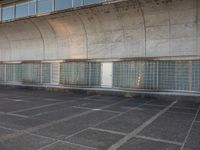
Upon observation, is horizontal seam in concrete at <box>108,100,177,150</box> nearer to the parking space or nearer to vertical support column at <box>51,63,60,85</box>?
the parking space

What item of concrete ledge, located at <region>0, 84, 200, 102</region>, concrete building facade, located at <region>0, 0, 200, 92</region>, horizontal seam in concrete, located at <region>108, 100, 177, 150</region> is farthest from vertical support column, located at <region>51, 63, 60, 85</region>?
horizontal seam in concrete, located at <region>108, 100, 177, 150</region>

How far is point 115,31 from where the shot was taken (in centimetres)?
1512

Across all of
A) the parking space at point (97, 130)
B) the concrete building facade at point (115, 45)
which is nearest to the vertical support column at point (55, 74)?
the concrete building facade at point (115, 45)

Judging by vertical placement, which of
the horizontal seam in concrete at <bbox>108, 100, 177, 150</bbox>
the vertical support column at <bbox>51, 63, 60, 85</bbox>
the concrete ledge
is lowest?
the horizontal seam in concrete at <bbox>108, 100, 177, 150</bbox>

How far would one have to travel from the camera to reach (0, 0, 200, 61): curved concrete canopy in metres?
12.9

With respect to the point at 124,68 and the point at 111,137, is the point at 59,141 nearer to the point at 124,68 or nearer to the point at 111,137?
the point at 111,137

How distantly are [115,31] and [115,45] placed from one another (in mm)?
907

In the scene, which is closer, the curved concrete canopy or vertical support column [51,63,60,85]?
the curved concrete canopy

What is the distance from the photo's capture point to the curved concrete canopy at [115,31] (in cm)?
1291

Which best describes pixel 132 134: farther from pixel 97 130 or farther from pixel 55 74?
pixel 55 74

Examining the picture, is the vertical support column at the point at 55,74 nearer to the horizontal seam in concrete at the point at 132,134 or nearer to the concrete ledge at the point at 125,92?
the concrete ledge at the point at 125,92

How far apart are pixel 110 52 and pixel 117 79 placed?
74.8 inches

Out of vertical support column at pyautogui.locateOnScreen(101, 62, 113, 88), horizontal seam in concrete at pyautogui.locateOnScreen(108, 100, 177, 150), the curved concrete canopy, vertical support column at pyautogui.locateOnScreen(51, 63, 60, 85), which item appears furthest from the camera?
vertical support column at pyautogui.locateOnScreen(51, 63, 60, 85)

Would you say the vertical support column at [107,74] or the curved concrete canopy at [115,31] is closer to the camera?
the curved concrete canopy at [115,31]
